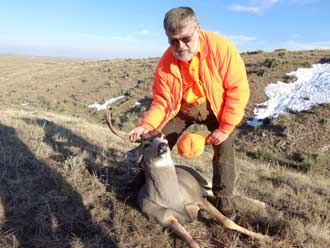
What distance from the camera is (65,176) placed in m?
5.60

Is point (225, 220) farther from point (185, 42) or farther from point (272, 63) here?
point (272, 63)

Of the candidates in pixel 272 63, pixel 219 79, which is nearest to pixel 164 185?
pixel 219 79

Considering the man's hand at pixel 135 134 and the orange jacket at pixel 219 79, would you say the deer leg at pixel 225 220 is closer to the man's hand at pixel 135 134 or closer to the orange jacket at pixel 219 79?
the orange jacket at pixel 219 79

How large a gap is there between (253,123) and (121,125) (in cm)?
499

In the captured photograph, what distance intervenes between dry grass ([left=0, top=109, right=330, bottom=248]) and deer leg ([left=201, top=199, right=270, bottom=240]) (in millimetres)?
76

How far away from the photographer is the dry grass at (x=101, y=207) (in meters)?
4.34

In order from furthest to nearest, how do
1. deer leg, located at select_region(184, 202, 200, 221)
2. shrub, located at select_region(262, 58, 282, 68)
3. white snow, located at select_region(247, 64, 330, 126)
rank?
shrub, located at select_region(262, 58, 282, 68) → white snow, located at select_region(247, 64, 330, 126) → deer leg, located at select_region(184, 202, 200, 221)

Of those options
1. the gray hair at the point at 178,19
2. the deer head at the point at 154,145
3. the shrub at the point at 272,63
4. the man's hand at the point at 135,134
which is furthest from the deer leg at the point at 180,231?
the shrub at the point at 272,63

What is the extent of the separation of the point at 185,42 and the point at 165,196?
166 cm

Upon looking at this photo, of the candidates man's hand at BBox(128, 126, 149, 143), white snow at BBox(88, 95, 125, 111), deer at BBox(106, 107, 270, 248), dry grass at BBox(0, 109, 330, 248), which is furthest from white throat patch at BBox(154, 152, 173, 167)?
white snow at BBox(88, 95, 125, 111)

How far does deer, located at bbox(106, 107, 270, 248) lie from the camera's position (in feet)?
14.8

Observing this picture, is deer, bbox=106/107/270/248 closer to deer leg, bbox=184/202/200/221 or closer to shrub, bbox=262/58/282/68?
deer leg, bbox=184/202/200/221

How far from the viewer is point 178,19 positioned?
424cm

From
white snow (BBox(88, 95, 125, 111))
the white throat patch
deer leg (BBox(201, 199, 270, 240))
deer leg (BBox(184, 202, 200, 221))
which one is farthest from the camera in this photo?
white snow (BBox(88, 95, 125, 111))
